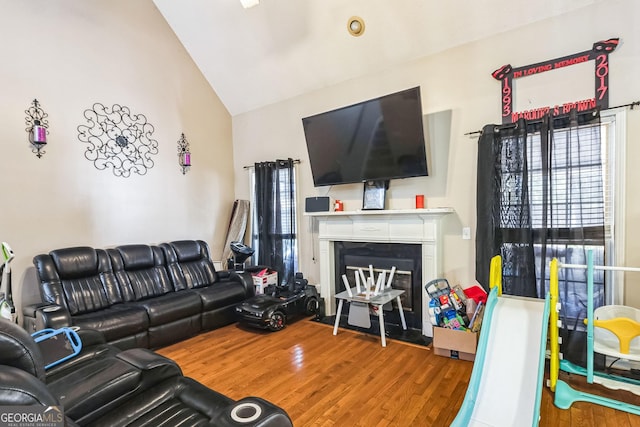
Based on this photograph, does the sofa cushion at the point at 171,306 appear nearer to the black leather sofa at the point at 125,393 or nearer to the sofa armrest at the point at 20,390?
the black leather sofa at the point at 125,393

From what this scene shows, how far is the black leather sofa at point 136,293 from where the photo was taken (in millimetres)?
2939

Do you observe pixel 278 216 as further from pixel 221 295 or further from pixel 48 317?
pixel 48 317

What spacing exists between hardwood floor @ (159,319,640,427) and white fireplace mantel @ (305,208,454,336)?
2.24ft

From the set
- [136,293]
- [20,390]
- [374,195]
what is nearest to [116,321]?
[136,293]

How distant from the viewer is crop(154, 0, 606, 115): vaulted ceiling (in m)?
3.02

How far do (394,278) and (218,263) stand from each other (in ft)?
9.24

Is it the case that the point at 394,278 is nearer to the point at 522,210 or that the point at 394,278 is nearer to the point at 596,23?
the point at 522,210

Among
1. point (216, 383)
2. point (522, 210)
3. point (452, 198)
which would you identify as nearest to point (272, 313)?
point (216, 383)

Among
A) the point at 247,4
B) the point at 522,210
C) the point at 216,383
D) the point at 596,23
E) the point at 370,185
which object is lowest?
the point at 216,383

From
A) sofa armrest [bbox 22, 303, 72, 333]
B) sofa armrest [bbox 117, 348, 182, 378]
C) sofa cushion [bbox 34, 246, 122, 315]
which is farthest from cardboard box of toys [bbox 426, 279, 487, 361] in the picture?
sofa cushion [bbox 34, 246, 122, 315]

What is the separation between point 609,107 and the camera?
2.57 metres

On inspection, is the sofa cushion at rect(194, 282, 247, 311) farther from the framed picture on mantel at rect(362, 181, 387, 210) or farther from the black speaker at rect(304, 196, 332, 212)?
the framed picture on mantel at rect(362, 181, 387, 210)

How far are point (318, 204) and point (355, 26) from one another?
2.08m

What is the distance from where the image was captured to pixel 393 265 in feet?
12.3
